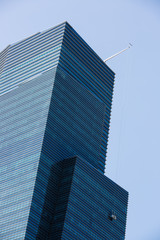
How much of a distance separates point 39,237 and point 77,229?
1368 cm

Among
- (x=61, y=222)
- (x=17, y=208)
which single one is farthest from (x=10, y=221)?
(x=61, y=222)

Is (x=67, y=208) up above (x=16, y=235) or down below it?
above

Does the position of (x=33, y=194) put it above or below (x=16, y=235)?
above

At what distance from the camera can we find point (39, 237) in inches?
7682

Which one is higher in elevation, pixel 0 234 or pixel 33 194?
pixel 33 194

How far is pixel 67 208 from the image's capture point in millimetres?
199750

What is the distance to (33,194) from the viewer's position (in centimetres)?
19900

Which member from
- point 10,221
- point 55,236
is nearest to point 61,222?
point 55,236

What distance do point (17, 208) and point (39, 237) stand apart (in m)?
12.9

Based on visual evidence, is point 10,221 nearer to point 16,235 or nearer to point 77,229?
point 16,235

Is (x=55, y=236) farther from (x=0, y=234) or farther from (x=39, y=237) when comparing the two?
(x=0, y=234)

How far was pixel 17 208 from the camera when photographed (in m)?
199

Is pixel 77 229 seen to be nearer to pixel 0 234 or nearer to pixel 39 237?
pixel 39 237

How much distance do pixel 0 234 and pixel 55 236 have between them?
19203mm
